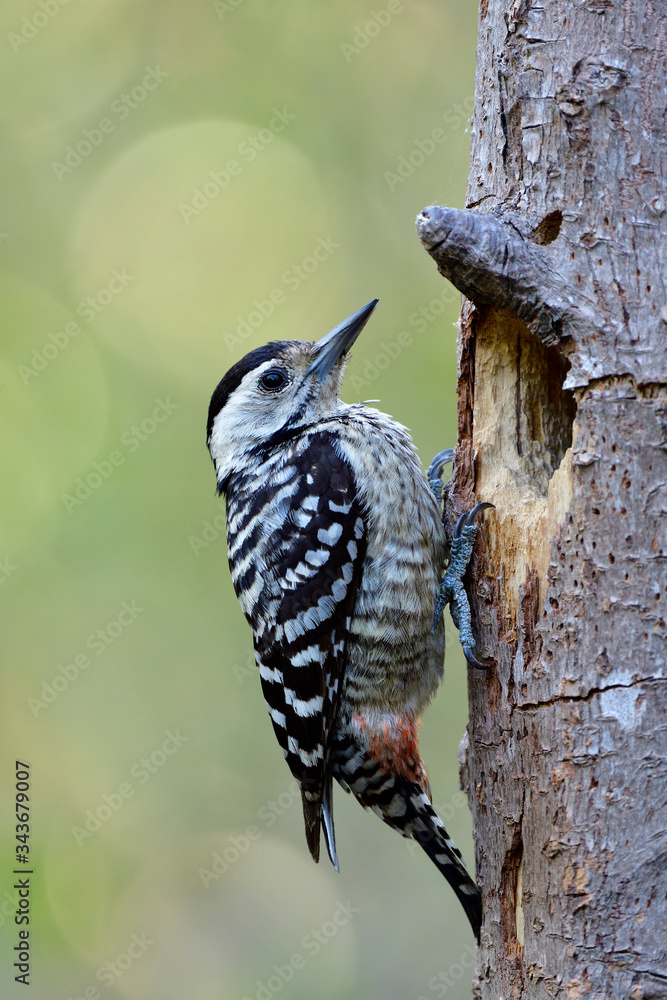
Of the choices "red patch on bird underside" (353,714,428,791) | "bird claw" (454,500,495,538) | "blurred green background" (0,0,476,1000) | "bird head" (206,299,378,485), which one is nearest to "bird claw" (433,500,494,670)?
"bird claw" (454,500,495,538)

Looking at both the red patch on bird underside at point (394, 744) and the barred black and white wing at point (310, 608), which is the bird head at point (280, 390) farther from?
the red patch on bird underside at point (394, 744)

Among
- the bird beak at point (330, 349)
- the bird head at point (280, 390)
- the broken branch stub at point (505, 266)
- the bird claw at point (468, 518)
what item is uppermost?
the bird beak at point (330, 349)

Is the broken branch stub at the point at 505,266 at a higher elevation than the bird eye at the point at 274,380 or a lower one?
lower

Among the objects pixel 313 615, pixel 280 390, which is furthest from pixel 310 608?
pixel 280 390

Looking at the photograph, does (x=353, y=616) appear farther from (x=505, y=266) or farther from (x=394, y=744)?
(x=505, y=266)

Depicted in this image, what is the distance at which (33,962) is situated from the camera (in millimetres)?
6031

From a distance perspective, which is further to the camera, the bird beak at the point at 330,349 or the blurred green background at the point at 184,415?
the blurred green background at the point at 184,415

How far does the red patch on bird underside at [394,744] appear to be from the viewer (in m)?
3.55

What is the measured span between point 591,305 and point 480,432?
686mm

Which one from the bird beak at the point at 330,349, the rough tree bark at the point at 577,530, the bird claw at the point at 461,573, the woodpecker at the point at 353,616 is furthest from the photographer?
the bird beak at the point at 330,349

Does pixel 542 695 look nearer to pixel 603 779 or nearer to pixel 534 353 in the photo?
pixel 603 779

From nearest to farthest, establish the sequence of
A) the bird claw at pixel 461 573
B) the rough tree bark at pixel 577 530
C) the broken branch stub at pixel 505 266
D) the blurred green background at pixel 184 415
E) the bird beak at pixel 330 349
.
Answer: the rough tree bark at pixel 577 530 → the broken branch stub at pixel 505 266 → the bird claw at pixel 461 573 → the bird beak at pixel 330 349 → the blurred green background at pixel 184 415

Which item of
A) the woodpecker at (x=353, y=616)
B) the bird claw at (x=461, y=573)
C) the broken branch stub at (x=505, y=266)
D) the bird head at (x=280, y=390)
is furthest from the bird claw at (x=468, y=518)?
the bird head at (x=280, y=390)

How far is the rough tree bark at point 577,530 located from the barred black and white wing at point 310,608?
24.4 inches
